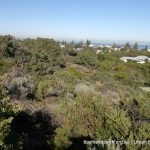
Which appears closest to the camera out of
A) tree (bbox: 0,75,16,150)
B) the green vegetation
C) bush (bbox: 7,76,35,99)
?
tree (bbox: 0,75,16,150)

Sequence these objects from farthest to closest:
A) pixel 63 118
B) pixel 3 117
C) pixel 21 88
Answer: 1. pixel 21 88
2. pixel 63 118
3. pixel 3 117

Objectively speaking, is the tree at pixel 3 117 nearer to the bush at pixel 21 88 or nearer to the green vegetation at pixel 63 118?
the green vegetation at pixel 63 118

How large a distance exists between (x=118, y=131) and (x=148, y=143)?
155 centimetres

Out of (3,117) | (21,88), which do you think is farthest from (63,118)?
(3,117)

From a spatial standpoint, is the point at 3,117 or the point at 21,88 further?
the point at 21,88

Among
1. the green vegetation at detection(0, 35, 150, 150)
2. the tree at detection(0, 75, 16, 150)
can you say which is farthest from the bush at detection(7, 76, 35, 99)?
the tree at detection(0, 75, 16, 150)

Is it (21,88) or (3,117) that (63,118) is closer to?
(21,88)

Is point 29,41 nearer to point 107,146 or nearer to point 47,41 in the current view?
point 47,41

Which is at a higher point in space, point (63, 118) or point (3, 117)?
point (3, 117)

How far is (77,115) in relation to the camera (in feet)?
43.2

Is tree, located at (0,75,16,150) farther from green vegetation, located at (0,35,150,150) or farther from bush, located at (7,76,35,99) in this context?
bush, located at (7,76,35,99)

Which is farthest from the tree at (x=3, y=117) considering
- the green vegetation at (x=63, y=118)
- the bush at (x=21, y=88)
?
the bush at (x=21, y=88)

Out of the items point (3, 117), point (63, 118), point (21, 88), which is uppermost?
point (3, 117)

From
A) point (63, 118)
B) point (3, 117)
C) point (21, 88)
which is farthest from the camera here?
point (21, 88)
